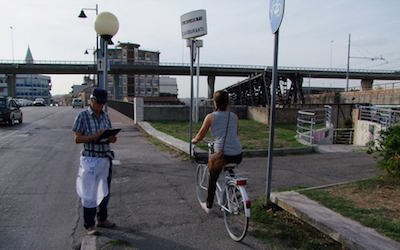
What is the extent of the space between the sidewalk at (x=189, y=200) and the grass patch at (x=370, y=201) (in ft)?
0.66

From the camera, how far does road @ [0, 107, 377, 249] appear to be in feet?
13.6

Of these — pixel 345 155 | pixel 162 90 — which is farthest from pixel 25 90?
pixel 345 155

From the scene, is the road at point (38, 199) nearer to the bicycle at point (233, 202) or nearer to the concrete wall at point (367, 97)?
the bicycle at point (233, 202)

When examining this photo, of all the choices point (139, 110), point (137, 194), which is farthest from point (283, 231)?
point (139, 110)

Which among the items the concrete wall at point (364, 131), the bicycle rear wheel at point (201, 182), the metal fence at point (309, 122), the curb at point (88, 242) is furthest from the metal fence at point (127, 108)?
the curb at point (88, 242)

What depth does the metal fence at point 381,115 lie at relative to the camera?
43.3ft

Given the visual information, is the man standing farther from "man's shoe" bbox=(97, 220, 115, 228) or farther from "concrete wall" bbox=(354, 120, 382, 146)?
"concrete wall" bbox=(354, 120, 382, 146)

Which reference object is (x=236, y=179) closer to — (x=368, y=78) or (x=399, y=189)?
(x=399, y=189)

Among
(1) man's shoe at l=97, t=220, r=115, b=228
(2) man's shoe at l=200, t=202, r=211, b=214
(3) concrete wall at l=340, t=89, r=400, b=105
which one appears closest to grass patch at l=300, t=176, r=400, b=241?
(2) man's shoe at l=200, t=202, r=211, b=214

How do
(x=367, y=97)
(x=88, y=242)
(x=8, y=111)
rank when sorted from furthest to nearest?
(x=367, y=97)
(x=8, y=111)
(x=88, y=242)

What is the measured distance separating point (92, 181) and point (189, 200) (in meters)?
2.07

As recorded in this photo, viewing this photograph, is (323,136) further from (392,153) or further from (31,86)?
(31,86)

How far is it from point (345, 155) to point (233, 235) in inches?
298

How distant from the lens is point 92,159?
13.4 ft
